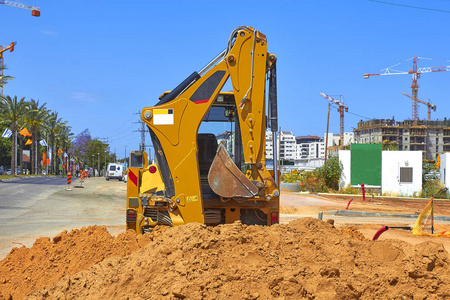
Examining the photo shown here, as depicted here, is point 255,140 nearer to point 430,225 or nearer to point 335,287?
point 335,287

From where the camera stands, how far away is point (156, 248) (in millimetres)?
5605

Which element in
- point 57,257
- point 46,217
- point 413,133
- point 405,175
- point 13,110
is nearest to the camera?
point 57,257

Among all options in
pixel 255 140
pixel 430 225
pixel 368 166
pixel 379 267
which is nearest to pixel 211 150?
pixel 255 140

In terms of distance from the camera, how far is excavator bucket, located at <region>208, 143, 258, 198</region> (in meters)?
7.15

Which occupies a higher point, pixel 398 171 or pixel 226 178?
pixel 226 178

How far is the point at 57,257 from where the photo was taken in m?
6.79

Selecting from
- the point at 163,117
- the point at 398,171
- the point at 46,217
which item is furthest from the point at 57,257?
the point at 398,171

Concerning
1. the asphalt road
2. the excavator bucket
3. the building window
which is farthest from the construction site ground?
the building window

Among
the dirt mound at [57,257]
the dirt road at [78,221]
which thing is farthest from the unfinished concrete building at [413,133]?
the dirt mound at [57,257]

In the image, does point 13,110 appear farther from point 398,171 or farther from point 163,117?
point 163,117

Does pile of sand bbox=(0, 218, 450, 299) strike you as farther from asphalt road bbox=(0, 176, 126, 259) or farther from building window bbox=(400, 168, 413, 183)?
building window bbox=(400, 168, 413, 183)

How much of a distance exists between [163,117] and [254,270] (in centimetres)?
313

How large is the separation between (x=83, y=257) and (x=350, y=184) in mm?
34590

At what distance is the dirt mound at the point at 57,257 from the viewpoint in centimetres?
627
